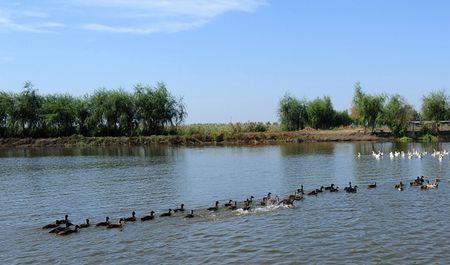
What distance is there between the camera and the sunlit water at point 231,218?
75.6ft

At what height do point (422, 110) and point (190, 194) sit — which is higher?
point (422, 110)

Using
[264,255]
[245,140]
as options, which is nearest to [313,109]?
[245,140]

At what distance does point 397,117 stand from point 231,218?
82511 mm

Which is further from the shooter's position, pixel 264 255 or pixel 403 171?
pixel 403 171

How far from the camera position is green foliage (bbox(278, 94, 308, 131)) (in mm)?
124812

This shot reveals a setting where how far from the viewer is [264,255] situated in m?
22.6

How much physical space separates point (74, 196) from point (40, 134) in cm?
8798

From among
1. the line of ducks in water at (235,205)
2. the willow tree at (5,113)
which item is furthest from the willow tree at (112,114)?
the line of ducks in water at (235,205)

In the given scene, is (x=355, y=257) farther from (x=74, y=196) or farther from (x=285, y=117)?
(x=285, y=117)

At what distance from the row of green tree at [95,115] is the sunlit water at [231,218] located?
65527mm

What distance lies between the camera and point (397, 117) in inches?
4129

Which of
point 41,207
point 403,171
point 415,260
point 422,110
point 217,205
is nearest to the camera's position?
point 415,260

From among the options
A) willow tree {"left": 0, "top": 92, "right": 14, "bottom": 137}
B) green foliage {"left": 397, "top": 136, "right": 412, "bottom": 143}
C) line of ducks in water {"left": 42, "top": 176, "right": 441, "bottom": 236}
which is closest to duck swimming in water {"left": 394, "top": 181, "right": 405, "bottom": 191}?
line of ducks in water {"left": 42, "top": 176, "right": 441, "bottom": 236}

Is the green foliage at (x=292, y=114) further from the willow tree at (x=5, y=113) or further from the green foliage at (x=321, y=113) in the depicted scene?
the willow tree at (x=5, y=113)
